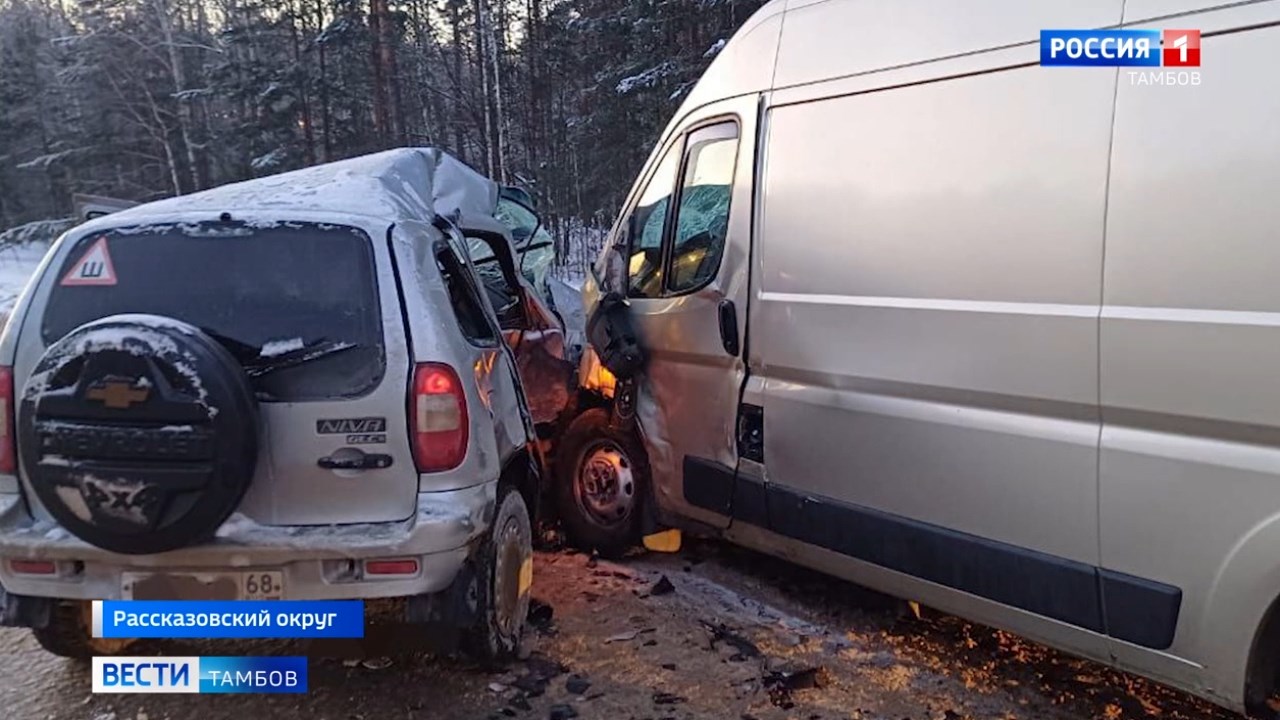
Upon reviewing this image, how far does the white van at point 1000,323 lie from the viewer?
239 cm

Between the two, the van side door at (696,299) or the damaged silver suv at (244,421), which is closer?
the damaged silver suv at (244,421)

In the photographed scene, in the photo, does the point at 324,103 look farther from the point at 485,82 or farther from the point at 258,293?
the point at 258,293

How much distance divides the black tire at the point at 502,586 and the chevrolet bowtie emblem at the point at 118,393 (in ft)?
4.00

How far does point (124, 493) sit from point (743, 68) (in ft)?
9.71

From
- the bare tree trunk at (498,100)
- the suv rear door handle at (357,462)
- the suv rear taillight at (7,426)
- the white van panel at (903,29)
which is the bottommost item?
the suv rear door handle at (357,462)

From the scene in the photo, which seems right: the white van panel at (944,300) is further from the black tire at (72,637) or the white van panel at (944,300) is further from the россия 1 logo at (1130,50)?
the black tire at (72,637)

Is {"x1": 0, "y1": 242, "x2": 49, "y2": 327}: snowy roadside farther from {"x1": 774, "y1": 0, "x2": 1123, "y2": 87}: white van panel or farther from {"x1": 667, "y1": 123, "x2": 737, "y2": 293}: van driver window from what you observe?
{"x1": 774, "y1": 0, "x2": 1123, "y2": 87}: white van panel

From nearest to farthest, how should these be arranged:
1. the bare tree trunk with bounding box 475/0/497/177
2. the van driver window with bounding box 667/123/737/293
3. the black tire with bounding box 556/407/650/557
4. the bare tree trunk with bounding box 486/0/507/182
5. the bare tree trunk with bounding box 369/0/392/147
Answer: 1. the van driver window with bounding box 667/123/737/293
2. the black tire with bounding box 556/407/650/557
3. the bare tree trunk with bounding box 486/0/507/182
4. the bare tree trunk with bounding box 369/0/392/147
5. the bare tree trunk with bounding box 475/0/497/177

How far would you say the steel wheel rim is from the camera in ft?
15.5

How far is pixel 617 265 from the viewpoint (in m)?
4.80

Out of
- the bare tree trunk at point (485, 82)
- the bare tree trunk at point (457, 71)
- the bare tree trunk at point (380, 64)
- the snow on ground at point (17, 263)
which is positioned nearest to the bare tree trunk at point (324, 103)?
the bare tree trunk at point (380, 64)

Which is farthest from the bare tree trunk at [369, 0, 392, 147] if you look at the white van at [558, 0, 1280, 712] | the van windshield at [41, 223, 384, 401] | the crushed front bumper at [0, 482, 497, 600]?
the crushed front bumper at [0, 482, 497, 600]

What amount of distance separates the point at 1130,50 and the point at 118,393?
3.10 metres

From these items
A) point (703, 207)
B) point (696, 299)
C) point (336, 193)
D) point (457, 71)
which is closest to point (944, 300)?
point (696, 299)
